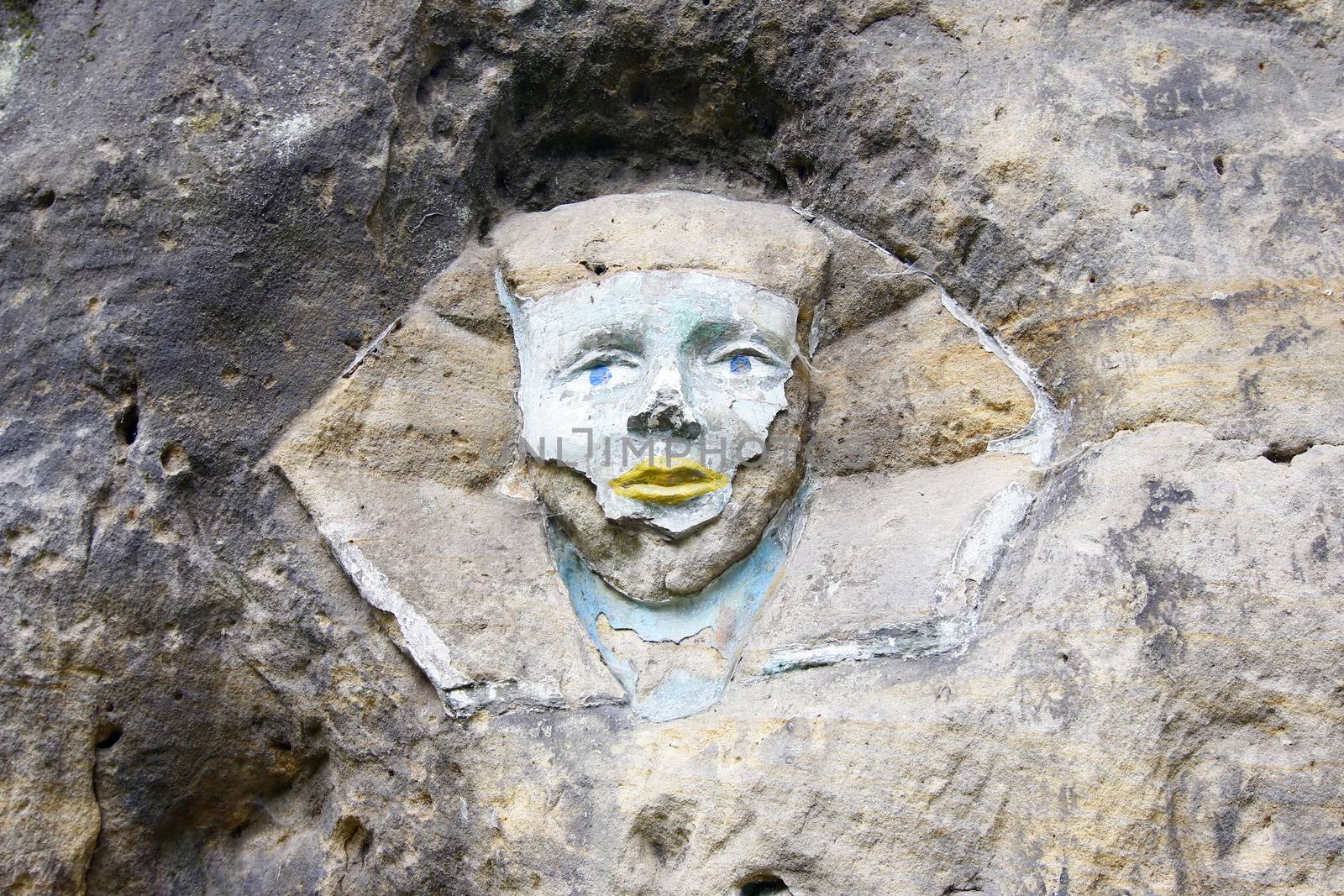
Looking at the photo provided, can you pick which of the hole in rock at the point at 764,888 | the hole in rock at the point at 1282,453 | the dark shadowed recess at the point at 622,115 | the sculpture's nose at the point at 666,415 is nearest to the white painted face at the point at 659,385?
the sculpture's nose at the point at 666,415

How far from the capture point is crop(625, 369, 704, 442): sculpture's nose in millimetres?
3324

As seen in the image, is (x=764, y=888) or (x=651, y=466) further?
(x=651, y=466)

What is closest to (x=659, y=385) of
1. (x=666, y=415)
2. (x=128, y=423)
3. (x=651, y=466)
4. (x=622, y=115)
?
(x=666, y=415)

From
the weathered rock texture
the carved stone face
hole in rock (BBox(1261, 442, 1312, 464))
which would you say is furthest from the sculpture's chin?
hole in rock (BBox(1261, 442, 1312, 464))

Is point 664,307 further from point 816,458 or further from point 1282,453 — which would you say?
point 1282,453

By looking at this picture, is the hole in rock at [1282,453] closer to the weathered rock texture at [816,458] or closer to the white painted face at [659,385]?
the weathered rock texture at [816,458]

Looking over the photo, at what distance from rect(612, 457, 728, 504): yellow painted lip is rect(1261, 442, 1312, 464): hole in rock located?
1.33 meters

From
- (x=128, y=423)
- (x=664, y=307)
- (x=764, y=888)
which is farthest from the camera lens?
(x=664, y=307)

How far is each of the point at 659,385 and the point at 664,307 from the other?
0.27 meters

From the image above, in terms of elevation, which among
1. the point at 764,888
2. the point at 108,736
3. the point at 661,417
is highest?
the point at 661,417

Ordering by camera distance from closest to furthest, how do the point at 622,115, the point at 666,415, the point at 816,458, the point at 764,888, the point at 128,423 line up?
the point at 764,888
the point at 666,415
the point at 128,423
the point at 816,458
the point at 622,115

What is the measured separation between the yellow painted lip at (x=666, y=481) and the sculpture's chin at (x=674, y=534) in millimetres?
68

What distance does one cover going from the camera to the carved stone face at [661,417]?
11.1ft

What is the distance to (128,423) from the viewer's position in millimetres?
3434
